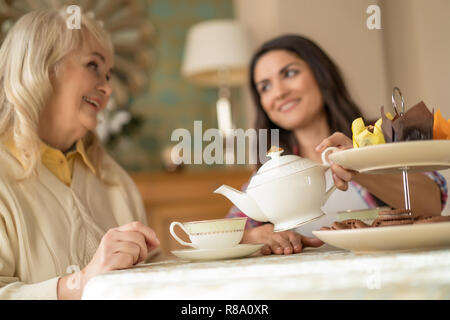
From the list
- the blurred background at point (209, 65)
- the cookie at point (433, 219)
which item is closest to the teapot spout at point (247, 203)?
the cookie at point (433, 219)

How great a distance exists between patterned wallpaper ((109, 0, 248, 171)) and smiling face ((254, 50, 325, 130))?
177 centimetres

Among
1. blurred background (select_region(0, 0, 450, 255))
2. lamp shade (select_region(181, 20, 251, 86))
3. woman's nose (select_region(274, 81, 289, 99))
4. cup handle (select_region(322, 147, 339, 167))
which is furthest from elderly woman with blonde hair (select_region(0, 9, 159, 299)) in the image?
lamp shade (select_region(181, 20, 251, 86))

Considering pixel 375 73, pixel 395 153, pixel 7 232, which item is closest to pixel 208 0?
pixel 375 73

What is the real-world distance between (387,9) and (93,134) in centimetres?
150

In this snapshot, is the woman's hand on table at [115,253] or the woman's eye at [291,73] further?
the woman's eye at [291,73]

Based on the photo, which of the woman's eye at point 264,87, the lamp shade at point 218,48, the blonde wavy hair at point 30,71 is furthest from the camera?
the lamp shade at point 218,48

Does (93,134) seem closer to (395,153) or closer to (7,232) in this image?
(7,232)

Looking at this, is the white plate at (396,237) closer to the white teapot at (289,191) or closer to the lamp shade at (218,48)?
the white teapot at (289,191)

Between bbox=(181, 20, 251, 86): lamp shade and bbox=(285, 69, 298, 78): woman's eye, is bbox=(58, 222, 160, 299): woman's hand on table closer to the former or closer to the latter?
bbox=(285, 69, 298, 78): woman's eye

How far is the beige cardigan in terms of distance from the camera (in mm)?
1034

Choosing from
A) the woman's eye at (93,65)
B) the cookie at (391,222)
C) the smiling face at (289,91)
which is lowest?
the cookie at (391,222)

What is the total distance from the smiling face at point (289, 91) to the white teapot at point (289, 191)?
3.30 ft

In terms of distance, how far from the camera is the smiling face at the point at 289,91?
1794 millimetres
